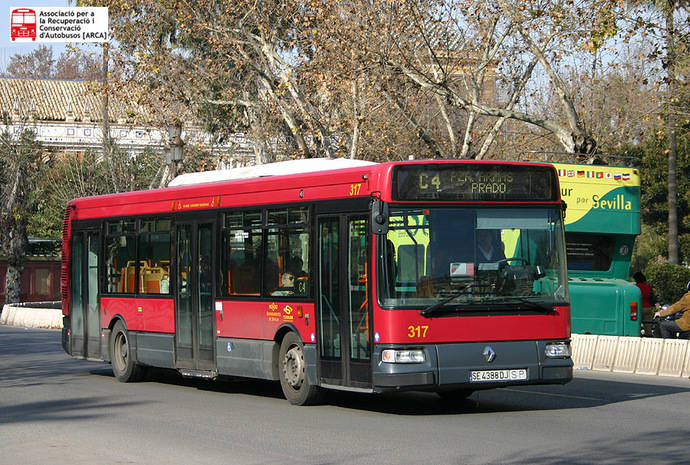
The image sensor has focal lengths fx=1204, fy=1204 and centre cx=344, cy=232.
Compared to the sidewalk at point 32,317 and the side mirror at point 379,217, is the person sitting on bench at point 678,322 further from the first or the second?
the sidewalk at point 32,317

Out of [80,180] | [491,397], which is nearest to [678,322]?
[491,397]

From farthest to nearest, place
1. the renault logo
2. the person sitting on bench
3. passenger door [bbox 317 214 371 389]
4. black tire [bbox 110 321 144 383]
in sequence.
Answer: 1. the person sitting on bench
2. black tire [bbox 110 321 144 383]
3. passenger door [bbox 317 214 371 389]
4. the renault logo

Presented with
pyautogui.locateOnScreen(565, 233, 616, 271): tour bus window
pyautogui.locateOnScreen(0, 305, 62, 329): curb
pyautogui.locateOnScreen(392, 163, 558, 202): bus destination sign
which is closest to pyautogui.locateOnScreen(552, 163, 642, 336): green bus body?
pyautogui.locateOnScreen(565, 233, 616, 271): tour bus window

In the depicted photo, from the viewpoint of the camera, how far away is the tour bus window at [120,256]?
60.1ft

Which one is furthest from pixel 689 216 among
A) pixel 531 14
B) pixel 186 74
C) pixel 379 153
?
pixel 531 14

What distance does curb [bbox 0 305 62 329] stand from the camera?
40822mm

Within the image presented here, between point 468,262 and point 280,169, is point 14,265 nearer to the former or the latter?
point 280,169

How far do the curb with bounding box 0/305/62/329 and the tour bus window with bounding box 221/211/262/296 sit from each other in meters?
25.6

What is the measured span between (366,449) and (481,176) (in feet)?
12.7

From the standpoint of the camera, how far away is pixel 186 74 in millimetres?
36281

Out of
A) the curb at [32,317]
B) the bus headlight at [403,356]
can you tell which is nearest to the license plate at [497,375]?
the bus headlight at [403,356]

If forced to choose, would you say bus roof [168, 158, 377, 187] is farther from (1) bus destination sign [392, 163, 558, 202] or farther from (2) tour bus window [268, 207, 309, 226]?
(1) bus destination sign [392, 163, 558, 202]

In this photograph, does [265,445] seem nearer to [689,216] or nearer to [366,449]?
[366,449]

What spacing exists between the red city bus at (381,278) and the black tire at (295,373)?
0.02 metres
